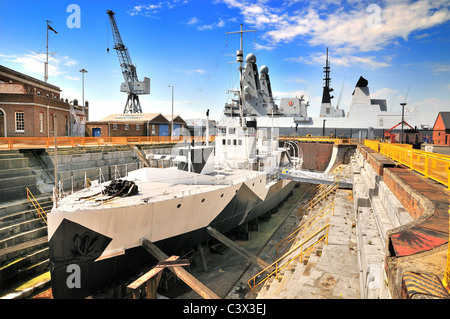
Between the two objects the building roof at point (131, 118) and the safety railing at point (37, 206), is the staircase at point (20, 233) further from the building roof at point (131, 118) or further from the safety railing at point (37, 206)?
the building roof at point (131, 118)

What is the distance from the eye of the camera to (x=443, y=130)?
2906 centimetres

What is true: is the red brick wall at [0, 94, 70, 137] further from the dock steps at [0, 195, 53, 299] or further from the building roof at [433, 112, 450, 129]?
the building roof at [433, 112, 450, 129]

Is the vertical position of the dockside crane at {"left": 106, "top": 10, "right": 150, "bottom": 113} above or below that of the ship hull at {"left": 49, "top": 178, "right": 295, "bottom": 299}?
above

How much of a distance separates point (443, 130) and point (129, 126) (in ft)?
128

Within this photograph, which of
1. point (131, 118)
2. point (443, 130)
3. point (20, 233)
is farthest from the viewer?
point (131, 118)

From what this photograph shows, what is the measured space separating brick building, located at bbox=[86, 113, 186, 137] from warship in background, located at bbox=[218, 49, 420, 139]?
41.6ft

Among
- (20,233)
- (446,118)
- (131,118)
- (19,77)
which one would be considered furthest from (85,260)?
(446,118)

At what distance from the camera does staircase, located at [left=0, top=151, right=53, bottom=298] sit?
9703 mm

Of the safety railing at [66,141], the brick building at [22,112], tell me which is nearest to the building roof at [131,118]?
the safety railing at [66,141]

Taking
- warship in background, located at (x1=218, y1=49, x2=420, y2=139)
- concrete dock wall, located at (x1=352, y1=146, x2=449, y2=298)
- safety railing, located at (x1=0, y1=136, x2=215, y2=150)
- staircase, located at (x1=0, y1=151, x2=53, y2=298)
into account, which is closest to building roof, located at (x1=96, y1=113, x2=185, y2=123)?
safety railing, located at (x1=0, y1=136, x2=215, y2=150)

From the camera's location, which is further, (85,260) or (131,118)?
(131,118)

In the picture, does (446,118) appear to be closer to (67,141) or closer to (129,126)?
(129,126)

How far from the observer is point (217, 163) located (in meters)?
19.5

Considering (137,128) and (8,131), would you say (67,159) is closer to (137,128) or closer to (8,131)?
(8,131)
